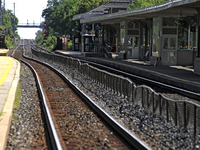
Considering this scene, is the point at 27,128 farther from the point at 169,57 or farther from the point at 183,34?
the point at 169,57

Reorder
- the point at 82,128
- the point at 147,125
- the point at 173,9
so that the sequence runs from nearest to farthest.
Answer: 1. the point at 82,128
2. the point at 147,125
3. the point at 173,9

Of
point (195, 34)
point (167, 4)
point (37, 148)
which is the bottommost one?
point (37, 148)

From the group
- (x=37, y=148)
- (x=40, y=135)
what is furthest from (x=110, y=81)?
(x=37, y=148)

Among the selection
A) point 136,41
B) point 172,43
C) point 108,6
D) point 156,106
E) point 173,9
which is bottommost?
point 156,106

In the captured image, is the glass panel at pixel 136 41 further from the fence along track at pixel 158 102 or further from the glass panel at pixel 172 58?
the fence along track at pixel 158 102

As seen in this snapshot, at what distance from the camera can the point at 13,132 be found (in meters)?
8.50

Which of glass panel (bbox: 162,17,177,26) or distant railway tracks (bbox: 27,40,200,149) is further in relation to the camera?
glass panel (bbox: 162,17,177,26)

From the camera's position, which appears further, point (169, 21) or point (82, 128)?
point (169, 21)

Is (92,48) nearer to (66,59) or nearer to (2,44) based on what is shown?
(66,59)

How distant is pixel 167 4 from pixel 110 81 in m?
7.93

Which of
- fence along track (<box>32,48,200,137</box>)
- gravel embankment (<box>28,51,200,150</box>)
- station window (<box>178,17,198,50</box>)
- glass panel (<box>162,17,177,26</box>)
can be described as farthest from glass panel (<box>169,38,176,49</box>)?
gravel embankment (<box>28,51,200,150</box>)

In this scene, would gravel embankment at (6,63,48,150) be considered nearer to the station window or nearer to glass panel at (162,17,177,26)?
the station window

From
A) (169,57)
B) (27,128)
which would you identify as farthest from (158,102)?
(169,57)

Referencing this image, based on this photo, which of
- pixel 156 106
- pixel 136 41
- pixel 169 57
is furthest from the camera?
pixel 136 41
